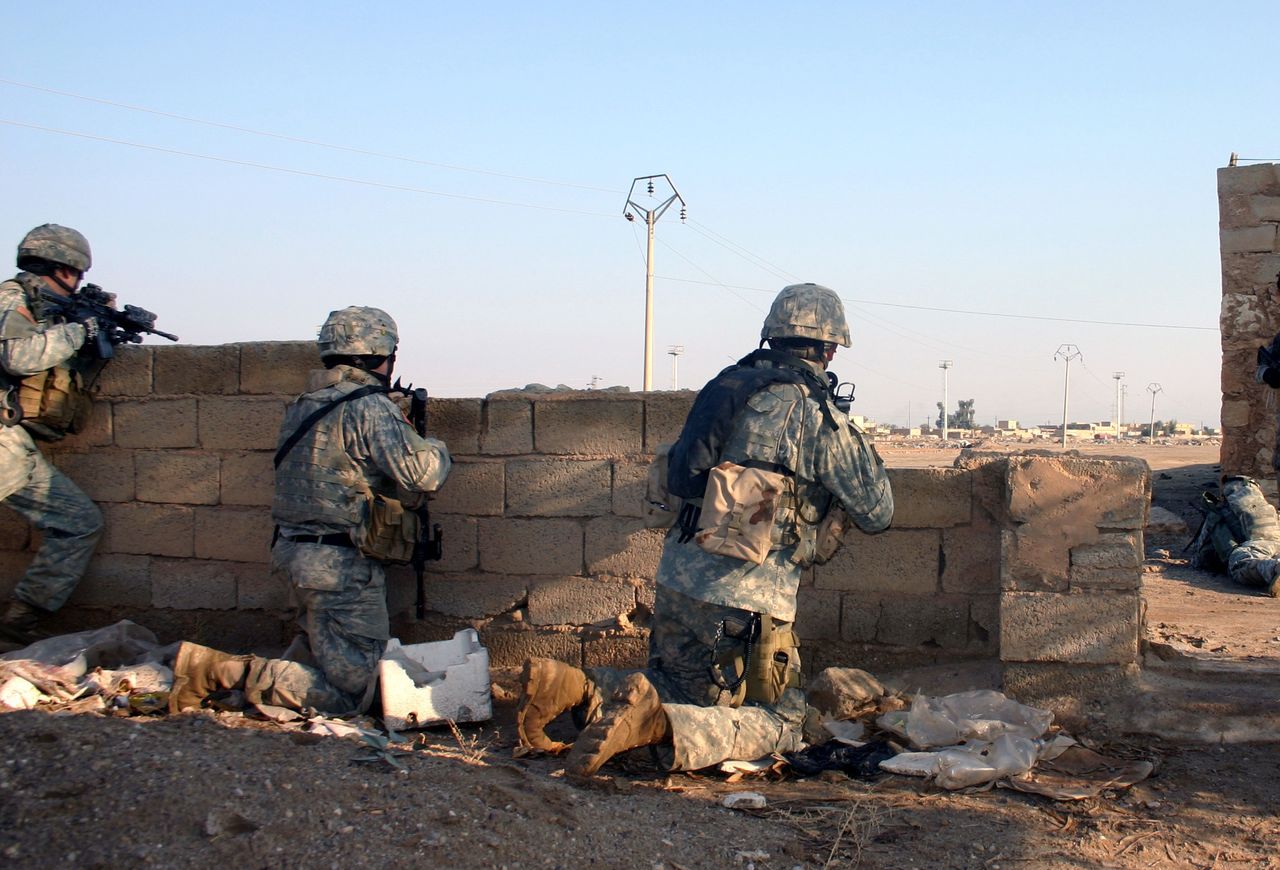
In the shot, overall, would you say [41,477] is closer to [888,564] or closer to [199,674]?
[199,674]

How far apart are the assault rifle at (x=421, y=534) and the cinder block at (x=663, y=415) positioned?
1.00 m

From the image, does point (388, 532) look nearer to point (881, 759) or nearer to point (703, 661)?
point (703, 661)

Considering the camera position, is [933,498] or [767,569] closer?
[767,569]

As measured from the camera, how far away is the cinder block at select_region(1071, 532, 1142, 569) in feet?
13.9

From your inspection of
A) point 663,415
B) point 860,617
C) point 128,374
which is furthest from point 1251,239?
point 128,374

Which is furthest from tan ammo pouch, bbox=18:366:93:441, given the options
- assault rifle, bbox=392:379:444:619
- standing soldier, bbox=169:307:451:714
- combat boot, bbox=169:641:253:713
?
assault rifle, bbox=392:379:444:619

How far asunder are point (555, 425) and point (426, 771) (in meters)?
1.93

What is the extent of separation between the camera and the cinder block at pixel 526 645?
498 centimetres

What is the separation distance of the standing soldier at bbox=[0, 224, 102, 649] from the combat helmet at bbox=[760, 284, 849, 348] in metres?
3.39

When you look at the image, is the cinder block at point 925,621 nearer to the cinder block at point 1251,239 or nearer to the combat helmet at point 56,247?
the combat helmet at point 56,247

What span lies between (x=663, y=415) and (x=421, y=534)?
46.7 inches

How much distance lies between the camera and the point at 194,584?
548 cm

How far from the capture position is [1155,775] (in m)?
3.76

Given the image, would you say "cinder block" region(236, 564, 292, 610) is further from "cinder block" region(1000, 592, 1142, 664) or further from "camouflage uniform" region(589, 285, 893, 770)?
"cinder block" region(1000, 592, 1142, 664)
